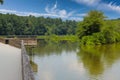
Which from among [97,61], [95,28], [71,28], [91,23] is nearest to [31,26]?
[71,28]

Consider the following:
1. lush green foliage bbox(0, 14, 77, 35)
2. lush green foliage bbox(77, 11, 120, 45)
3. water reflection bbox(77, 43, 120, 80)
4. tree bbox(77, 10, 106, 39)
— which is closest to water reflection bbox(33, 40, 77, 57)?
water reflection bbox(77, 43, 120, 80)

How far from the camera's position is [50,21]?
3733 inches

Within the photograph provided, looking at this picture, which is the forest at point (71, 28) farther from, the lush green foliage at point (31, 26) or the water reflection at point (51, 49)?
the water reflection at point (51, 49)

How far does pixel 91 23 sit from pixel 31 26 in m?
41.2

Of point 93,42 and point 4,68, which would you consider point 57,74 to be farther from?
point 93,42

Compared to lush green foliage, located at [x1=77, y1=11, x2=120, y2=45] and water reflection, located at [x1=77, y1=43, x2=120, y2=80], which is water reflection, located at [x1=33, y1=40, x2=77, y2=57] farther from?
lush green foliage, located at [x1=77, y1=11, x2=120, y2=45]

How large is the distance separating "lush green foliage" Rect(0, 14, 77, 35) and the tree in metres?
32.3

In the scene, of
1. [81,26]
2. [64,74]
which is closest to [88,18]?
[81,26]

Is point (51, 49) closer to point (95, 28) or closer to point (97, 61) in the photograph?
point (97, 61)

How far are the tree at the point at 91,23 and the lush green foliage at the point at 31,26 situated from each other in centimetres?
3228

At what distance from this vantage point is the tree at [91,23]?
132 ft

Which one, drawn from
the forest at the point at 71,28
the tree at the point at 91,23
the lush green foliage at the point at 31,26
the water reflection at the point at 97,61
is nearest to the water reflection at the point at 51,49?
the water reflection at the point at 97,61

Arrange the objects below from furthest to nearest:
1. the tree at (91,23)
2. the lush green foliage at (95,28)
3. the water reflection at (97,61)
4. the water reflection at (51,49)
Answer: the tree at (91,23), the lush green foliage at (95,28), the water reflection at (51,49), the water reflection at (97,61)

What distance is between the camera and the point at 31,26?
78938 millimetres
